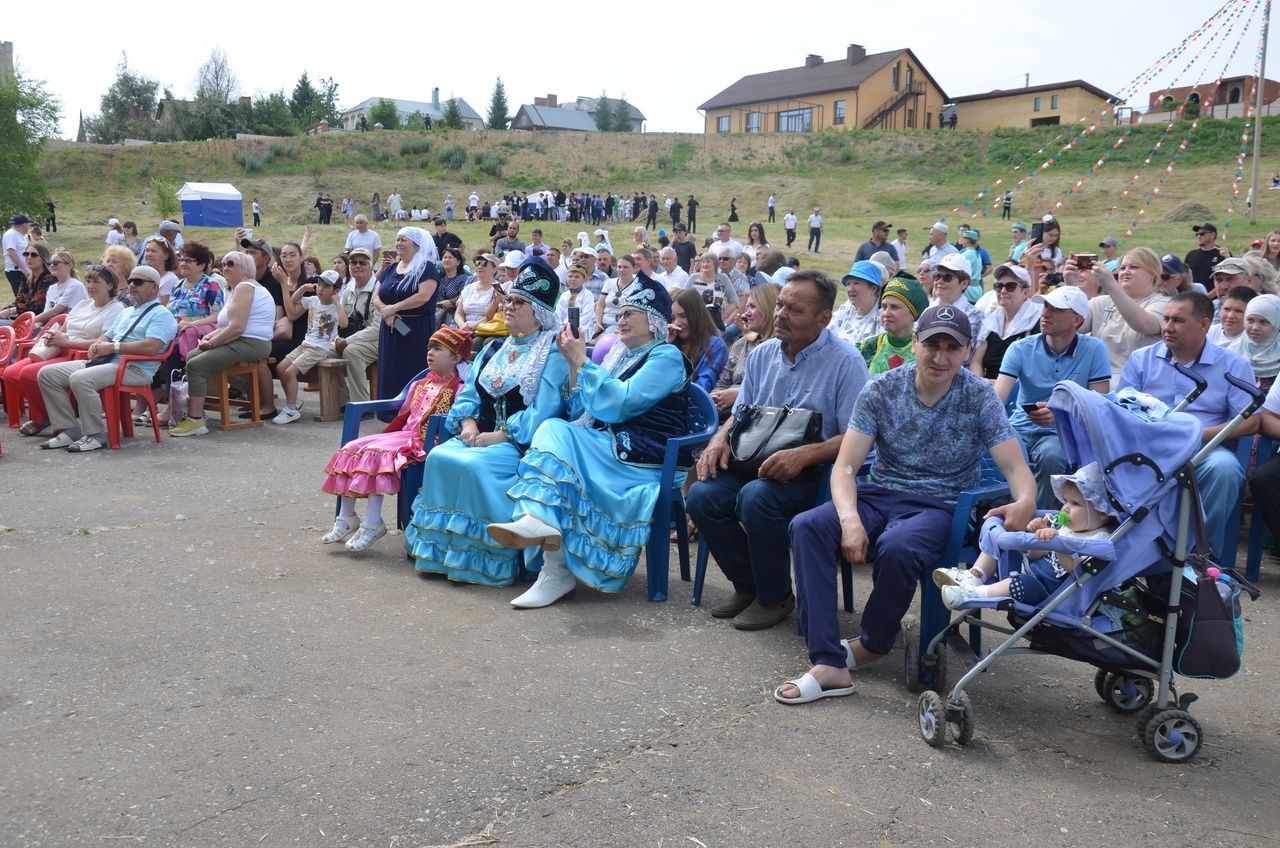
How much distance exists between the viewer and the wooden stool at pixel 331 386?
1034 cm

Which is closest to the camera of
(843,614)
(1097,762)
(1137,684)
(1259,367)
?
(1097,762)

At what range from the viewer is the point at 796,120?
2980 inches

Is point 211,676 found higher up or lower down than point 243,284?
lower down

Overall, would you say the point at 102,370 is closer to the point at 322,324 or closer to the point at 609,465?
the point at 322,324

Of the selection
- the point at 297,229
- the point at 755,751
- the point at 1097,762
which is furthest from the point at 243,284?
the point at 297,229

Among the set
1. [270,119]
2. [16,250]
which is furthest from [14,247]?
[270,119]

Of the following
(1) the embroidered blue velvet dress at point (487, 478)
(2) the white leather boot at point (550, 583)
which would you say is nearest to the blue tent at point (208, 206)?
(1) the embroidered blue velvet dress at point (487, 478)

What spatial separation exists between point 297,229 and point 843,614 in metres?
39.1

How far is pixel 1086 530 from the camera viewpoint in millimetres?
3557

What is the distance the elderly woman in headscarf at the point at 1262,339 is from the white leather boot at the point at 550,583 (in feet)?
12.6

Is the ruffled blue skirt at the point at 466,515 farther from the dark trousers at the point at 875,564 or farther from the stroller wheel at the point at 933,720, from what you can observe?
the stroller wheel at the point at 933,720

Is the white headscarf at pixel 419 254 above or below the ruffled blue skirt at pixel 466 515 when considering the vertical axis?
above

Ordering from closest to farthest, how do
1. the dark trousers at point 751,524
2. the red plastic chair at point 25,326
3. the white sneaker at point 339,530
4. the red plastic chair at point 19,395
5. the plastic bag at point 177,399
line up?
the dark trousers at point 751,524 < the white sneaker at point 339,530 < the plastic bag at point 177,399 < the red plastic chair at point 19,395 < the red plastic chair at point 25,326

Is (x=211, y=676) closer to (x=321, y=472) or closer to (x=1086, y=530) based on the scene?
(x=1086, y=530)
